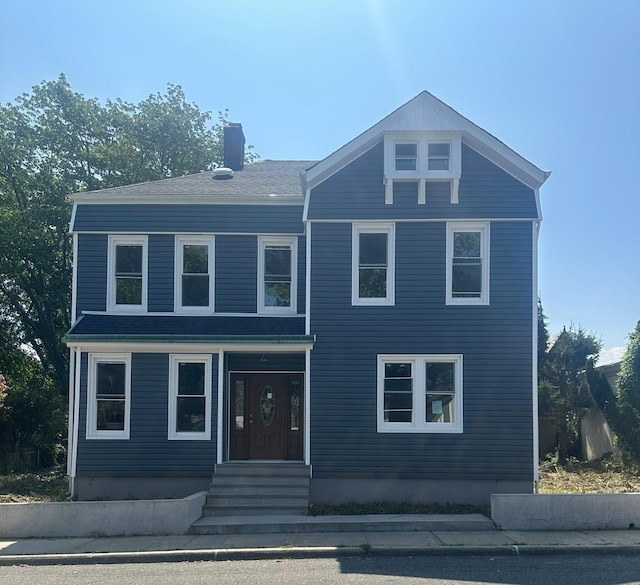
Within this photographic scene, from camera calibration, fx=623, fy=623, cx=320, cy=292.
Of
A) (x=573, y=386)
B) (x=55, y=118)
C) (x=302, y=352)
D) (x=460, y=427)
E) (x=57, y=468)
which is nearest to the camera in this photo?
(x=460, y=427)

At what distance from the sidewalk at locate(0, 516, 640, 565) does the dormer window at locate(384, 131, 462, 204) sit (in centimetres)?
706

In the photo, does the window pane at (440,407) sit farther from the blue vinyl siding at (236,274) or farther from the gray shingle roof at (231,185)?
the gray shingle roof at (231,185)

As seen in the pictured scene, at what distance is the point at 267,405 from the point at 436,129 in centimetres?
748

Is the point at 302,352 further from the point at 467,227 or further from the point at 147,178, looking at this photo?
the point at 147,178

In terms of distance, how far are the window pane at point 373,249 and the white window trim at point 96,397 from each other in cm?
579

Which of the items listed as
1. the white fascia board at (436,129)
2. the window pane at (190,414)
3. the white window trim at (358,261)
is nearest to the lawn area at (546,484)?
the window pane at (190,414)

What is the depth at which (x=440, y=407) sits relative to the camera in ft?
45.0

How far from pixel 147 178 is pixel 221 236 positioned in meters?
13.3

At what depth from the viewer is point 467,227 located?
45.7 ft

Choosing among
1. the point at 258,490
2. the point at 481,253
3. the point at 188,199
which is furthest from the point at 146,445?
the point at 481,253

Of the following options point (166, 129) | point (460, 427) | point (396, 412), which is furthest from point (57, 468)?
point (166, 129)

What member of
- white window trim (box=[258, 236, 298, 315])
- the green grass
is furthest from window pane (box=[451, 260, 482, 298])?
the green grass

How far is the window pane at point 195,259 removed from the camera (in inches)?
591

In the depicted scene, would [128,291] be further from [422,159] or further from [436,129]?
[436,129]
